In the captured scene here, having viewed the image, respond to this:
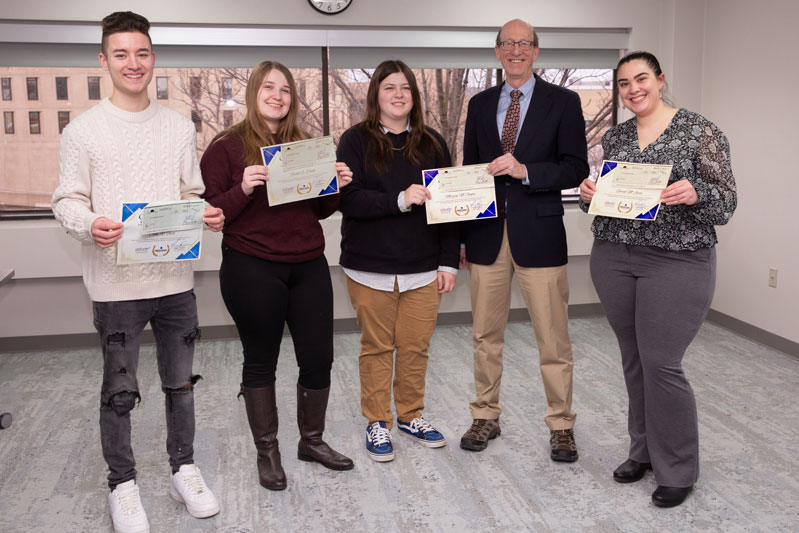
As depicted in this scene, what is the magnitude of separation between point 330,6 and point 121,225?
9.65 feet

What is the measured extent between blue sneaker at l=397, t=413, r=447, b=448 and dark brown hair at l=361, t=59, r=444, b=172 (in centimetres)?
109

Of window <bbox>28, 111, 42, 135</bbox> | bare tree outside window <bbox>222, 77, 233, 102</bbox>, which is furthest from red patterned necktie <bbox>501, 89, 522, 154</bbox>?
window <bbox>28, 111, 42, 135</bbox>

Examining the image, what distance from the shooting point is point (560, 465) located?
2865 mm

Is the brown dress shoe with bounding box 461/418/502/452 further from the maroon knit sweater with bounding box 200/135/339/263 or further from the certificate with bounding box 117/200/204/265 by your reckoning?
the certificate with bounding box 117/200/204/265

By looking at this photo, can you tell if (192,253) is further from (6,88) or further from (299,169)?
(6,88)

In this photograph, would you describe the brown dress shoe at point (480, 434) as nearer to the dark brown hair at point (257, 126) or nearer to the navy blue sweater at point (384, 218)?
the navy blue sweater at point (384, 218)

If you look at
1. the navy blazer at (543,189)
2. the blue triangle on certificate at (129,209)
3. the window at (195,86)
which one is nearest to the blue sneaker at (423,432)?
the navy blazer at (543,189)

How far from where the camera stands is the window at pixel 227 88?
497 centimetres

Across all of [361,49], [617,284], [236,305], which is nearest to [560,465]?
[617,284]

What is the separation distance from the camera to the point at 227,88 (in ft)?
16.3

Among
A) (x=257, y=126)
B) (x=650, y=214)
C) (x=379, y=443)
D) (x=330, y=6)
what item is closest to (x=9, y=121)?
(x=330, y=6)

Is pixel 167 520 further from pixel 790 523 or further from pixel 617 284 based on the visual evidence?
pixel 790 523

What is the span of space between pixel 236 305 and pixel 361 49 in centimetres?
283

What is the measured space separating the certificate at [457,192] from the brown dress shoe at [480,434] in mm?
908
